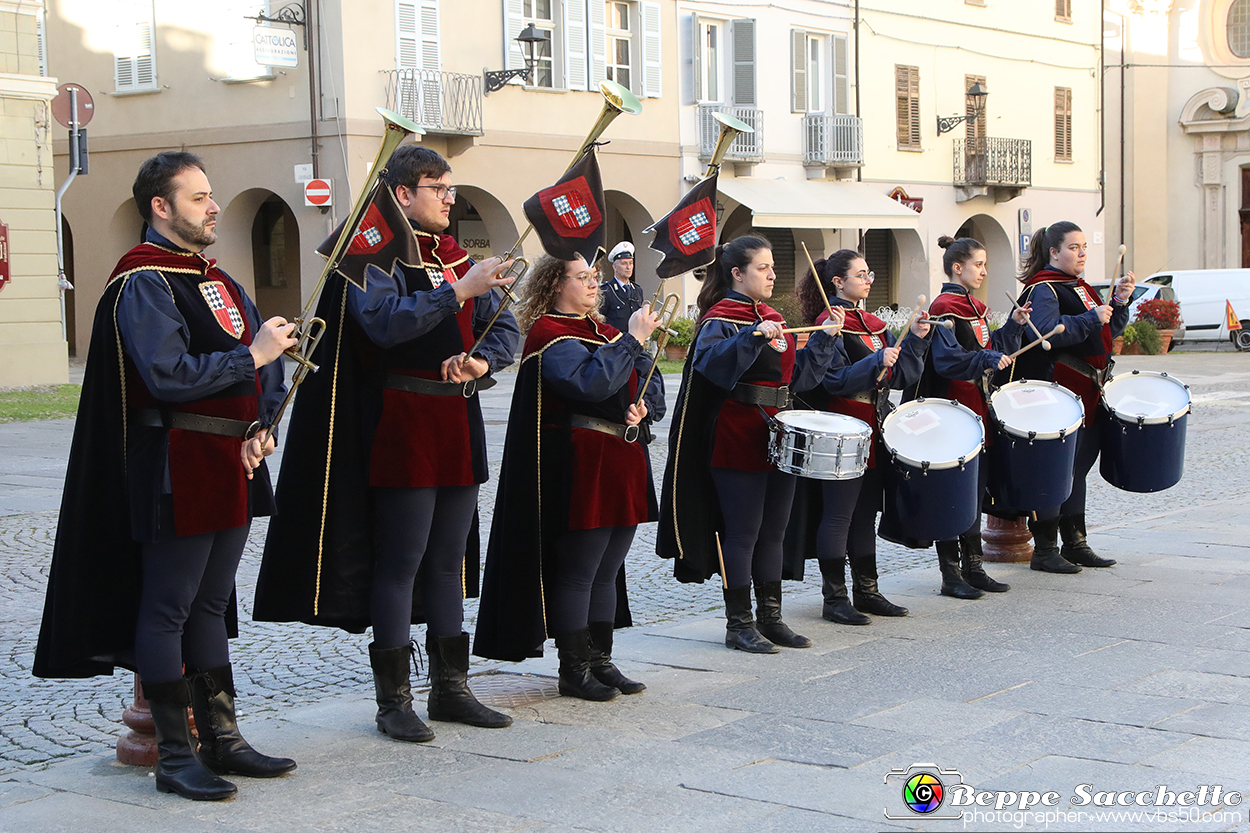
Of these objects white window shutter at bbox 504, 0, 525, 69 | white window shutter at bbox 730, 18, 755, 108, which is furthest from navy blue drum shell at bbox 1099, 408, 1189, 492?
white window shutter at bbox 730, 18, 755, 108

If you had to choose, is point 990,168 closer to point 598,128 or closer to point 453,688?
point 598,128

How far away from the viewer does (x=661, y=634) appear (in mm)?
6832

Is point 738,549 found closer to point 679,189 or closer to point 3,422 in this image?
point 3,422

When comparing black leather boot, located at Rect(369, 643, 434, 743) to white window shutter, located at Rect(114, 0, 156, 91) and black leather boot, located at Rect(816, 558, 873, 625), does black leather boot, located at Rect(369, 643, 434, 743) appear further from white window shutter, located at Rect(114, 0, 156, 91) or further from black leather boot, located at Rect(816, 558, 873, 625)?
white window shutter, located at Rect(114, 0, 156, 91)

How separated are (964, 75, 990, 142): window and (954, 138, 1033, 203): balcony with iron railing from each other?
0.47 feet

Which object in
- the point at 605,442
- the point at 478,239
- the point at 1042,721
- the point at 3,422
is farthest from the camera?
the point at 478,239

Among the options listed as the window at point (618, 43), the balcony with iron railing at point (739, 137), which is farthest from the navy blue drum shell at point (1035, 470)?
the balcony with iron railing at point (739, 137)

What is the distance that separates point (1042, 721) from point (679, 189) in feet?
77.4

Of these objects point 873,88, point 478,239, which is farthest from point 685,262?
point 873,88

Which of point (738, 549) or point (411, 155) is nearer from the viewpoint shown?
point (411, 155)

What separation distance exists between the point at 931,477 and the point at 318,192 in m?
17.6

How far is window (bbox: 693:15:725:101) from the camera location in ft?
91.9

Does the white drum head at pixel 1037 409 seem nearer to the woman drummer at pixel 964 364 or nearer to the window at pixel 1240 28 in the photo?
the woman drummer at pixel 964 364

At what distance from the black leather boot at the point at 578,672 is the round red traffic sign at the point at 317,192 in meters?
18.4
